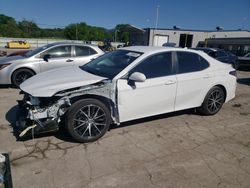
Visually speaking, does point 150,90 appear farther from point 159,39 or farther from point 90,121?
point 159,39

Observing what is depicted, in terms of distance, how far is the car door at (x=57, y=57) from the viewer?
7883 millimetres

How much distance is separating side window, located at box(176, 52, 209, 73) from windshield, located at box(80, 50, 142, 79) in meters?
0.94

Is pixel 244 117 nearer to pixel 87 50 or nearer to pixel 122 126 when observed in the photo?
pixel 122 126

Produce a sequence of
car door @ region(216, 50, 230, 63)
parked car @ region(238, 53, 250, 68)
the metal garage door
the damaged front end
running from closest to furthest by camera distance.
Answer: the damaged front end < car door @ region(216, 50, 230, 63) < parked car @ region(238, 53, 250, 68) < the metal garage door

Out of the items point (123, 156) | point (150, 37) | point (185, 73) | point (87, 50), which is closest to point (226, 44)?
point (150, 37)

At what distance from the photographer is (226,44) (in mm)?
31391

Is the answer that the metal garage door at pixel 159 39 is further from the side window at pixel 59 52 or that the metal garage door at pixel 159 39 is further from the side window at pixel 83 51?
the side window at pixel 59 52

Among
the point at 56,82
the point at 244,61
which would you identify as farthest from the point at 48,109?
the point at 244,61

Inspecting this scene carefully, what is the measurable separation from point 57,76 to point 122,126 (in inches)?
62.7

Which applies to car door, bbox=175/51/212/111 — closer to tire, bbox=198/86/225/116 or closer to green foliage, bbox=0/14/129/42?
tire, bbox=198/86/225/116

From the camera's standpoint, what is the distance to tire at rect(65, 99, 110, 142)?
397 cm

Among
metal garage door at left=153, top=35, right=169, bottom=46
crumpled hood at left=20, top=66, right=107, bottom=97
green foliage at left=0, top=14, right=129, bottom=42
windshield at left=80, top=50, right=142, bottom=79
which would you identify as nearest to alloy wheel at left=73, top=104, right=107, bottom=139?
crumpled hood at left=20, top=66, right=107, bottom=97

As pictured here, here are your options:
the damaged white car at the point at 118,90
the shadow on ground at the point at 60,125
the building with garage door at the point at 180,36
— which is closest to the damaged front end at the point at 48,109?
the damaged white car at the point at 118,90

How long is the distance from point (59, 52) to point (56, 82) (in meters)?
4.29
